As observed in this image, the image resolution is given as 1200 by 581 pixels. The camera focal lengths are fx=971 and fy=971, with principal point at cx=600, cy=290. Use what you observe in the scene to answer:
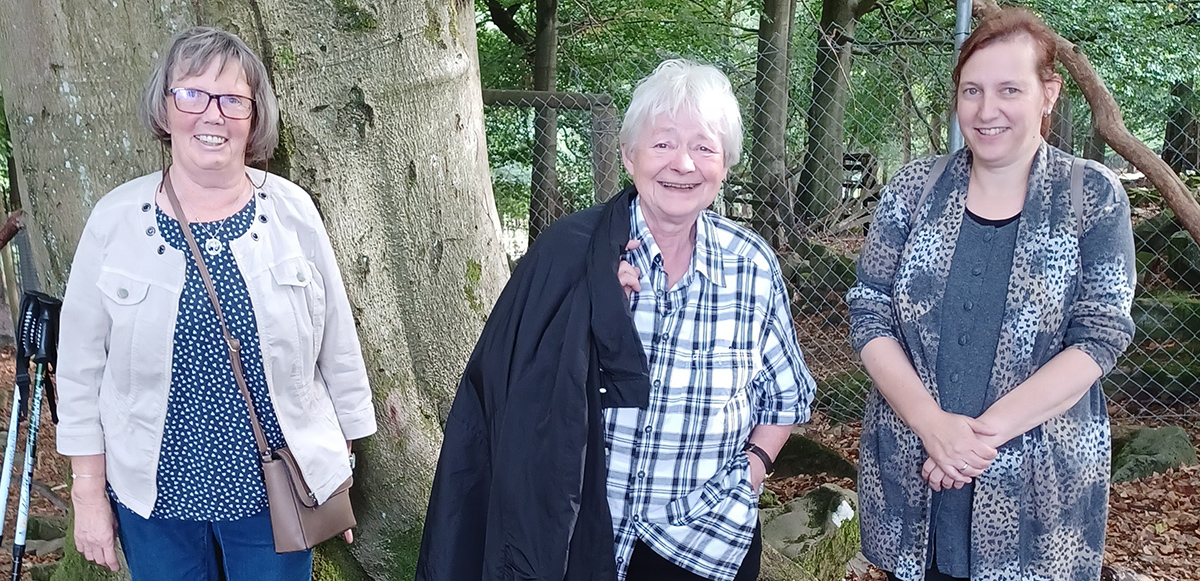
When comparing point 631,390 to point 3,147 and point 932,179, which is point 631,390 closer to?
point 932,179

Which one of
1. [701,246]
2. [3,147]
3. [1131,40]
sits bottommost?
[701,246]

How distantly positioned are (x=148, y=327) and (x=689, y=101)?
1345 millimetres

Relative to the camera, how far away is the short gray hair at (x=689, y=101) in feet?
7.27

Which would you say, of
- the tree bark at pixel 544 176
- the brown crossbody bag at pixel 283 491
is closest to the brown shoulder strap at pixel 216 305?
the brown crossbody bag at pixel 283 491

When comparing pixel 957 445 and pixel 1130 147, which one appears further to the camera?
pixel 1130 147

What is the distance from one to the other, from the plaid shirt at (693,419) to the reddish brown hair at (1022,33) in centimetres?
77

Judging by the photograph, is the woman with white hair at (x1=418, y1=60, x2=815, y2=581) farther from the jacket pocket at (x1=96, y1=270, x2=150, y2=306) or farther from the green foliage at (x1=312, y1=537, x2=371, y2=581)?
the green foliage at (x1=312, y1=537, x2=371, y2=581)

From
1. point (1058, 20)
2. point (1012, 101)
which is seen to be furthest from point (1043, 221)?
Answer: point (1058, 20)

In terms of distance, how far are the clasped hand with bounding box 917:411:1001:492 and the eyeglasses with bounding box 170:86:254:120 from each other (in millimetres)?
1789

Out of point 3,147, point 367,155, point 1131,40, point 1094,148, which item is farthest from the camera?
point 1094,148

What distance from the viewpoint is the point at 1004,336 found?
2314 mm

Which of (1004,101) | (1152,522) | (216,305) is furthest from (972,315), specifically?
(1152,522)

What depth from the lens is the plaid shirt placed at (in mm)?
2238

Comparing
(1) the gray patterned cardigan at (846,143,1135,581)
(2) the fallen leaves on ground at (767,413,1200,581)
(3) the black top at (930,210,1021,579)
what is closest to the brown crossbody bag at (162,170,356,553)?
(1) the gray patterned cardigan at (846,143,1135,581)
